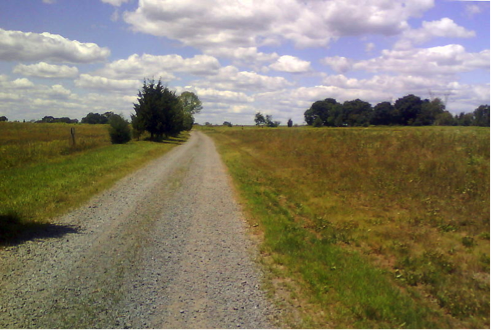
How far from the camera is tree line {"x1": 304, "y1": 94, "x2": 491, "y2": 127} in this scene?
29.0 m

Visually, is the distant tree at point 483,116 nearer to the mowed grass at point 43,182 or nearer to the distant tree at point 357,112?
the distant tree at point 357,112

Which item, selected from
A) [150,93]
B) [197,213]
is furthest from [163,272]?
[150,93]

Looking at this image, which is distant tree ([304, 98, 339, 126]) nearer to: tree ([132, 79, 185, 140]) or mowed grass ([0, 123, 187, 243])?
tree ([132, 79, 185, 140])

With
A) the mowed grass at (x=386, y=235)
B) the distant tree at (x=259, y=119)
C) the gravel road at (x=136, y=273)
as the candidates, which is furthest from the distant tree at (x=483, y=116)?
the distant tree at (x=259, y=119)

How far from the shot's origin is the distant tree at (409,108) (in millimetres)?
35156

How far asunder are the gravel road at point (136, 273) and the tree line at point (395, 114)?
21522 millimetres

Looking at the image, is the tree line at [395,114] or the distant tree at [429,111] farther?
the distant tree at [429,111]

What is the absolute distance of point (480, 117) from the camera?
79.5ft

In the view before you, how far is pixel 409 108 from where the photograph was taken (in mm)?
35938

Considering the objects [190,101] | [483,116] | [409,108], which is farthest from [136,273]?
[190,101]

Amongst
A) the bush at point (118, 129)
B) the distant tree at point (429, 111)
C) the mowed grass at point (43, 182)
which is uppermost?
the distant tree at point (429, 111)

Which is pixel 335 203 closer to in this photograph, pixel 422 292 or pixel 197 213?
pixel 197 213

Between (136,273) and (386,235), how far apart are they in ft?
18.0

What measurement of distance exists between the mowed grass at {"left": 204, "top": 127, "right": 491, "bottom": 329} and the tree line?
12603 millimetres
